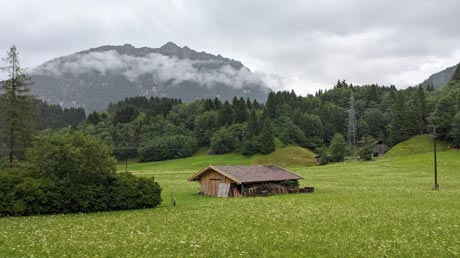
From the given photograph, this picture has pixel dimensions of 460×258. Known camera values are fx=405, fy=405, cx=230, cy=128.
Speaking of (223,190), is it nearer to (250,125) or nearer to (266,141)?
(266,141)

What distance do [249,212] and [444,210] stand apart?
1751 cm

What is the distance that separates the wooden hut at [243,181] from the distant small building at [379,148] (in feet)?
286

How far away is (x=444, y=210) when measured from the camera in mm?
36344

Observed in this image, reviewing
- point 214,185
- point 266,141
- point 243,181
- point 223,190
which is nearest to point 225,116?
point 266,141

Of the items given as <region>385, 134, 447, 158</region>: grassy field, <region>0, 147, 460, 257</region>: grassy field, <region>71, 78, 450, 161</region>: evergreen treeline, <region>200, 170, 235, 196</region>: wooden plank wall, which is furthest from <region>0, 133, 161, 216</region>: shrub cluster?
<region>385, 134, 447, 158</region>: grassy field

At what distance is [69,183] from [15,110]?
1792 cm

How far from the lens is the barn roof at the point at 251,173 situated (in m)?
56.8

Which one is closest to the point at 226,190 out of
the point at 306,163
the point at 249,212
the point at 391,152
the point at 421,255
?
the point at 249,212

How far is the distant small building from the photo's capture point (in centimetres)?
14038

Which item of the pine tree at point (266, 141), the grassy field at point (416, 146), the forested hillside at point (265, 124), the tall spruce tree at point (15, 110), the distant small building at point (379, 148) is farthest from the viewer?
the distant small building at point (379, 148)

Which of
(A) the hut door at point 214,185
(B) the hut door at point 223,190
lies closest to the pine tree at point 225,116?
(A) the hut door at point 214,185

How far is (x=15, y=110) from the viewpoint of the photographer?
4972 centimetres

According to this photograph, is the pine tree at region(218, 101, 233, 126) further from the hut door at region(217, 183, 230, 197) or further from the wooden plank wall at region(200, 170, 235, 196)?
the hut door at region(217, 183, 230, 197)

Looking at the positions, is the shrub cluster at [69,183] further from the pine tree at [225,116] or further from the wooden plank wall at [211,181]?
the pine tree at [225,116]
